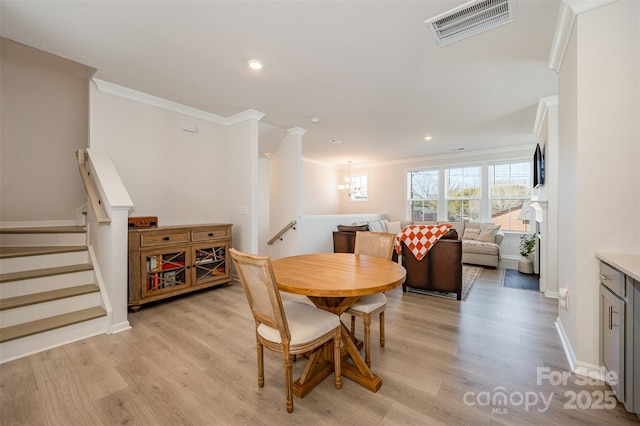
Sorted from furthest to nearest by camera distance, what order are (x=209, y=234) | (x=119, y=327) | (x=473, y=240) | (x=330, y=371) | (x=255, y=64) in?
(x=473, y=240)
(x=209, y=234)
(x=255, y=64)
(x=119, y=327)
(x=330, y=371)

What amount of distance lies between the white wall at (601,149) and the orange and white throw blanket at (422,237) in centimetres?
164

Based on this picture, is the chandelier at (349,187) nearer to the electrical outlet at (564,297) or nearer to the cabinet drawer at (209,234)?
the cabinet drawer at (209,234)

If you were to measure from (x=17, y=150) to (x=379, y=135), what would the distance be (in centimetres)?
525

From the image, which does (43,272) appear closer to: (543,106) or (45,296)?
(45,296)

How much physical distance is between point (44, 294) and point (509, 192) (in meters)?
7.84

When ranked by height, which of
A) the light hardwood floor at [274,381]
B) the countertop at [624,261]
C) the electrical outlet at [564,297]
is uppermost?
the countertop at [624,261]

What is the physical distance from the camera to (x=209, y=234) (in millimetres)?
3619

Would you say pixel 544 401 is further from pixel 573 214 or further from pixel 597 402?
pixel 573 214

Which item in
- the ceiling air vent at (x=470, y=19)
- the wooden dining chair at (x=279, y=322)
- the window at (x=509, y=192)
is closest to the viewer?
the wooden dining chair at (x=279, y=322)

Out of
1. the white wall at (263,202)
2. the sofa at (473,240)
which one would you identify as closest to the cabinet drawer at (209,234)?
the sofa at (473,240)

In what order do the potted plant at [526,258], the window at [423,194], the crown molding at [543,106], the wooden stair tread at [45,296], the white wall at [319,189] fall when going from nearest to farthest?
the wooden stair tread at [45,296] < the crown molding at [543,106] < the potted plant at [526,258] < the window at [423,194] < the white wall at [319,189]

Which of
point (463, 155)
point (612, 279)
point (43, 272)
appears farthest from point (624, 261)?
point (463, 155)

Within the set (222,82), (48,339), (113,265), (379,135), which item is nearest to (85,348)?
(48,339)

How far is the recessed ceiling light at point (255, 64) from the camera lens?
8.45 feet
